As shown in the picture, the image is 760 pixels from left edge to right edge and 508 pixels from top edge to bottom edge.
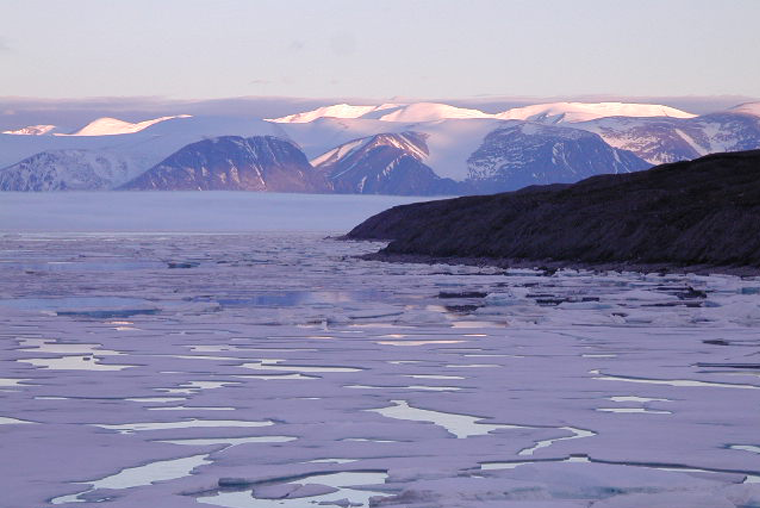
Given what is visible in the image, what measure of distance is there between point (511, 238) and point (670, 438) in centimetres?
4132

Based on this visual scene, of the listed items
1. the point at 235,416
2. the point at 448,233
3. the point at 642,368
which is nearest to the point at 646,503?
the point at 235,416

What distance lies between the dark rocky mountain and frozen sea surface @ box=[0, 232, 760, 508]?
1701 centimetres

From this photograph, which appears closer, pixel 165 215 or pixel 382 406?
pixel 382 406

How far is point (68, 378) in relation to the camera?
12.1 metres

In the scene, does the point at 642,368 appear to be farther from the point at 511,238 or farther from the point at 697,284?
the point at 511,238

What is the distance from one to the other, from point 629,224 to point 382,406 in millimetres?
34275

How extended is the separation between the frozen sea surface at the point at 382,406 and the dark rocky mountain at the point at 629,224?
670 inches

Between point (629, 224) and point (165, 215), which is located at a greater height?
point (629, 224)

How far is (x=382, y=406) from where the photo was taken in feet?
33.8

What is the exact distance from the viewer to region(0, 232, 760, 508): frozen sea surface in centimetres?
721

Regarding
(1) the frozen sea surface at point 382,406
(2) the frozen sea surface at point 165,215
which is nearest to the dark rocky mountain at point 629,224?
(1) the frozen sea surface at point 382,406

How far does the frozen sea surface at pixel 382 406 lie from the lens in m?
7.21

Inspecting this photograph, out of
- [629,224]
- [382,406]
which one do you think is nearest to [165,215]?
[629,224]

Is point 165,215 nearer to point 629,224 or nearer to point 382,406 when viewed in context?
point 629,224
